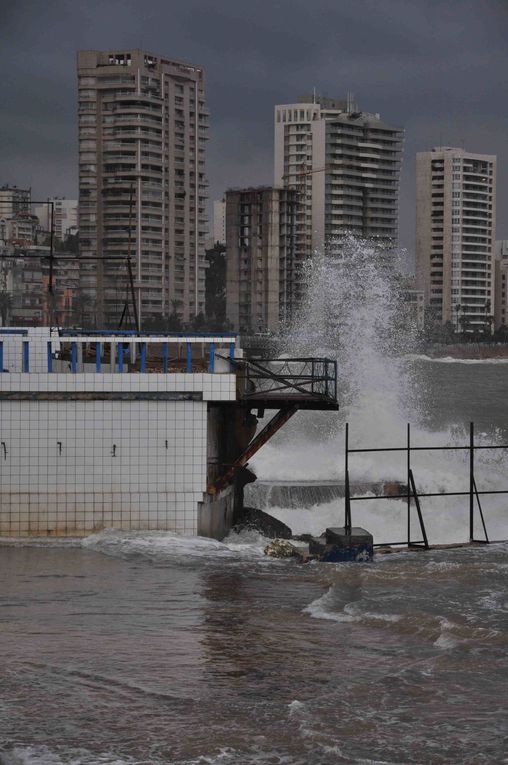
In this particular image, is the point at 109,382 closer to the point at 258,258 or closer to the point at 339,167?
the point at 258,258

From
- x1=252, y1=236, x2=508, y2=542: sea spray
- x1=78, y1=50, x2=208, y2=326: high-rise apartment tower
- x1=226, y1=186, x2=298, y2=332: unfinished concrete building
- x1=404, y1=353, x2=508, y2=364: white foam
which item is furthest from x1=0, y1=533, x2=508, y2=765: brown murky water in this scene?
x1=404, y1=353, x2=508, y2=364: white foam

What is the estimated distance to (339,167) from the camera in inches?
7564

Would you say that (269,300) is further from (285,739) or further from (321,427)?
(285,739)

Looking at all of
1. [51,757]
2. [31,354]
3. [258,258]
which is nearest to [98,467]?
[31,354]

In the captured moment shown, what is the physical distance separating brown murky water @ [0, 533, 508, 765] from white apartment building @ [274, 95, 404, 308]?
6676 inches

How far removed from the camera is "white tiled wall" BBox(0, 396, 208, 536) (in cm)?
1953

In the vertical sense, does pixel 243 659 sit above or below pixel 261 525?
above

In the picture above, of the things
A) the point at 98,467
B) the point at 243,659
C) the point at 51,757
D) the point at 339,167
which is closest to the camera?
the point at 51,757

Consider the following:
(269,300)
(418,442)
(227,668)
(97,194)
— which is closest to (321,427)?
(418,442)

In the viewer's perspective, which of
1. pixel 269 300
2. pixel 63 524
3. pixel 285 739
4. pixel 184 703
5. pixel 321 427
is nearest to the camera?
pixel 285 739

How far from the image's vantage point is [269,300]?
168m

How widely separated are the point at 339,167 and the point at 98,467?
6961 inches

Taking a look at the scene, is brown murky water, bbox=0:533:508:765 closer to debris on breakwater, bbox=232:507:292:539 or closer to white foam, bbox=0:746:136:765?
white foam, bbox=0:746:136:765

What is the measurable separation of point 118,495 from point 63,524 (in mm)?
988
